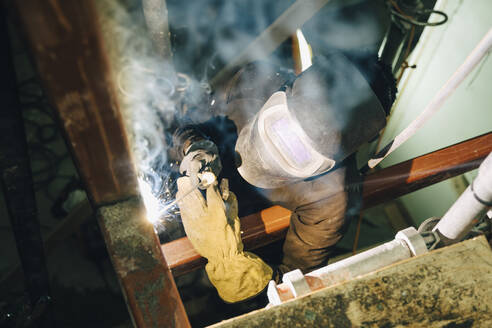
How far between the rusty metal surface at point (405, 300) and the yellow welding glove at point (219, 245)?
925 millimetres

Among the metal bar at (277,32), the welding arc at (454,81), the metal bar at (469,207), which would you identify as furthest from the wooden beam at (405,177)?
the metal bar at (277,32)

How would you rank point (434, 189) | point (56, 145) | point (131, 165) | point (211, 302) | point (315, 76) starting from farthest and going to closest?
point (56, 145) < point (434, 189) < point (211, 302) < point (315, 76) < point (131, 165)

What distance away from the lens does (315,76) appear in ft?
5.33

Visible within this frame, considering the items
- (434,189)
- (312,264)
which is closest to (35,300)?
(312,264)

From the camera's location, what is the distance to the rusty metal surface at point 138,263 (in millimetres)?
916

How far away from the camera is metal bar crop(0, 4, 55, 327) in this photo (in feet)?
3.81

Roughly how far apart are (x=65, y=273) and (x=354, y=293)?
3805 millimetres

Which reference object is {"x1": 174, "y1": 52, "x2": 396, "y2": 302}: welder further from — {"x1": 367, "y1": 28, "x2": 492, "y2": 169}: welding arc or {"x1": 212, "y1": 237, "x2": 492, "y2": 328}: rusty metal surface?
{"x1": 212, "y1": 237, "x2": 492, "y2": 328}: rusty metal surface

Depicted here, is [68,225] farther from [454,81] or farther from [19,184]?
[454,81]

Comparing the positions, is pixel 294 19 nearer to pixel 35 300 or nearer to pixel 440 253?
pixel 440 253

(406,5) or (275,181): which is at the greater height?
(406,5)

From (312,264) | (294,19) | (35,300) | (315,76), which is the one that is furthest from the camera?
(294,19)

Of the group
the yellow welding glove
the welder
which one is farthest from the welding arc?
the yellow welding glove

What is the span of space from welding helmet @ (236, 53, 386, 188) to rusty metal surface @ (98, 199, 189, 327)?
1.08m
